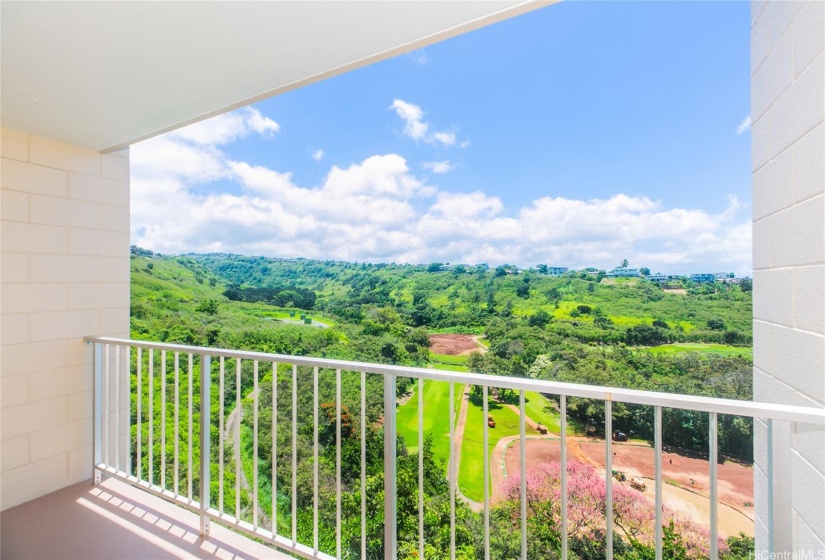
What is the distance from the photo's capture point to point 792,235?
3.56 feet

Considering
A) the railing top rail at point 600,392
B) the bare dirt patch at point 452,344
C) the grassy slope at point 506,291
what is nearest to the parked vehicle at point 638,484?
the grassy slope at point 506,291

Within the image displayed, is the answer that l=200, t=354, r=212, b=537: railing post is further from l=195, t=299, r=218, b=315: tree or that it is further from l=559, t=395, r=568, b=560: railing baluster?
l=195, t=299, r=218, b=315: tree

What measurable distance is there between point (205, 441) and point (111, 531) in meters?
0.78

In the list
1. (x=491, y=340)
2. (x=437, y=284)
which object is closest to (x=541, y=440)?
(x=491, y=340)

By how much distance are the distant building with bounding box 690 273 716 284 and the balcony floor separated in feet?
16.4

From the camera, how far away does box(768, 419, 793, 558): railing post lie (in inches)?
38.4

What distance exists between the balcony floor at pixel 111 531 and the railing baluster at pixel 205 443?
0.13 m

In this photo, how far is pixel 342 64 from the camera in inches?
69.5

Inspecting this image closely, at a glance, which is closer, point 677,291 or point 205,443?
point 205,443

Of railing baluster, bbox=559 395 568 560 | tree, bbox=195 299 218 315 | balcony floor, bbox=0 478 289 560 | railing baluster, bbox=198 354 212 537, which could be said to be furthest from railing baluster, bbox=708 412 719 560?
tree, bbox=195 299 218 315

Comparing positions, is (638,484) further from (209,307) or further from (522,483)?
(209,307)

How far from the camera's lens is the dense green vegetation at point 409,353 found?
3604mm

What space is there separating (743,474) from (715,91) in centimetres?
611

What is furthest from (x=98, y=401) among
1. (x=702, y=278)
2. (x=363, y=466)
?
(x=702, y=278)
